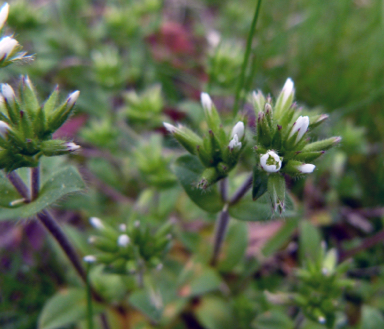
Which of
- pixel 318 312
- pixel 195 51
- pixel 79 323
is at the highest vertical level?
pixel 195 51

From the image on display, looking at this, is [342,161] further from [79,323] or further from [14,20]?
[14,20]

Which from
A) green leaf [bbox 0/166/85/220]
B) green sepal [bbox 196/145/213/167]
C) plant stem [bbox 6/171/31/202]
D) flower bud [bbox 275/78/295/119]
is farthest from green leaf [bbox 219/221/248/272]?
plant stem [bbox 6/171/31/202]

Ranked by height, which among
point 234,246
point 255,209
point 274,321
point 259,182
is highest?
point 259,182

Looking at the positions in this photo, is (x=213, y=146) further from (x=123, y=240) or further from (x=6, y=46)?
(x=6, y=46)

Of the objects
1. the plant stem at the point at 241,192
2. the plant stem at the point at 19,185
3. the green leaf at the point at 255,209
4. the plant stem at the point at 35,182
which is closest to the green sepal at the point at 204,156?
the plant stem at the point at 241,192

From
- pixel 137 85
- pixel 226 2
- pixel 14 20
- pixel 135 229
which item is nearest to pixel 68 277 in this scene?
pixel 135 229

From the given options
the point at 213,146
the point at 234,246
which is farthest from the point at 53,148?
the point at 234,246

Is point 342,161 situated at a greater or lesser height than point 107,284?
greater

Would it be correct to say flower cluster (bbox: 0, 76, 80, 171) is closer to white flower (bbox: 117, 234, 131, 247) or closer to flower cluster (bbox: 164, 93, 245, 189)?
flower cluster (bbox: 164, 93, 245, 189)
